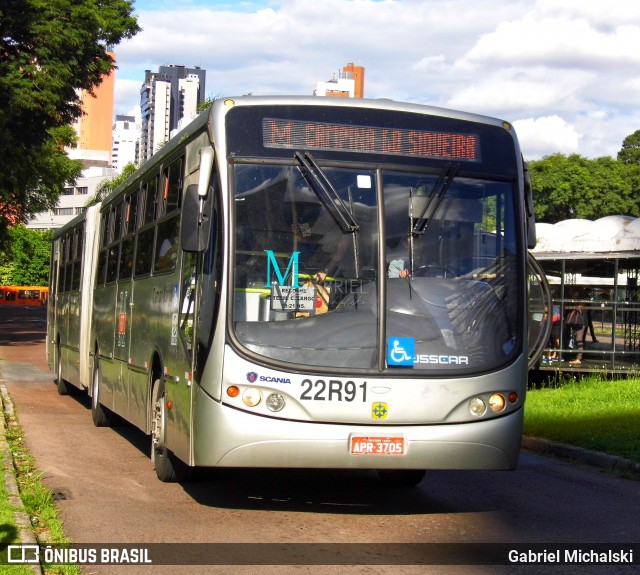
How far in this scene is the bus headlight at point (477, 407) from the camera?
7.91m

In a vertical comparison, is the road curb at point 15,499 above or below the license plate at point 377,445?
below

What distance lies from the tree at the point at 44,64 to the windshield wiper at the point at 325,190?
24132mm

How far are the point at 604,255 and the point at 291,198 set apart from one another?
1209 cm

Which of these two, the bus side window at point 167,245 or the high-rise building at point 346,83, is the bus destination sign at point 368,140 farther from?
the high-rise building at point 346,83

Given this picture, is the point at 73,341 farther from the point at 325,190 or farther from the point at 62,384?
the point at 325,190

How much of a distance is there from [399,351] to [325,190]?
1.29m

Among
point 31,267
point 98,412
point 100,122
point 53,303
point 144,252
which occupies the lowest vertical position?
point 98,412

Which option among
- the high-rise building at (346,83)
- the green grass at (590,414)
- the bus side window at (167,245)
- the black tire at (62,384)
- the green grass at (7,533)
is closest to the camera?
the green grass at (7,533)

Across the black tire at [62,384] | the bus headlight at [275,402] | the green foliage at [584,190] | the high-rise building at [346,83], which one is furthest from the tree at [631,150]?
the high-rise building at [346,83]

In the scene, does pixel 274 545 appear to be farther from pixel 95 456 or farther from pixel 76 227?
pixel 76 227

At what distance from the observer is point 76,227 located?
18312 millimetres

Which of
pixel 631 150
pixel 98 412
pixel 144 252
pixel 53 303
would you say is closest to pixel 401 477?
pixel 144 252

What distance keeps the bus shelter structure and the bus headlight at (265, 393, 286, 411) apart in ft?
38.5

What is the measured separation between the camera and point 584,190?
187 feet
